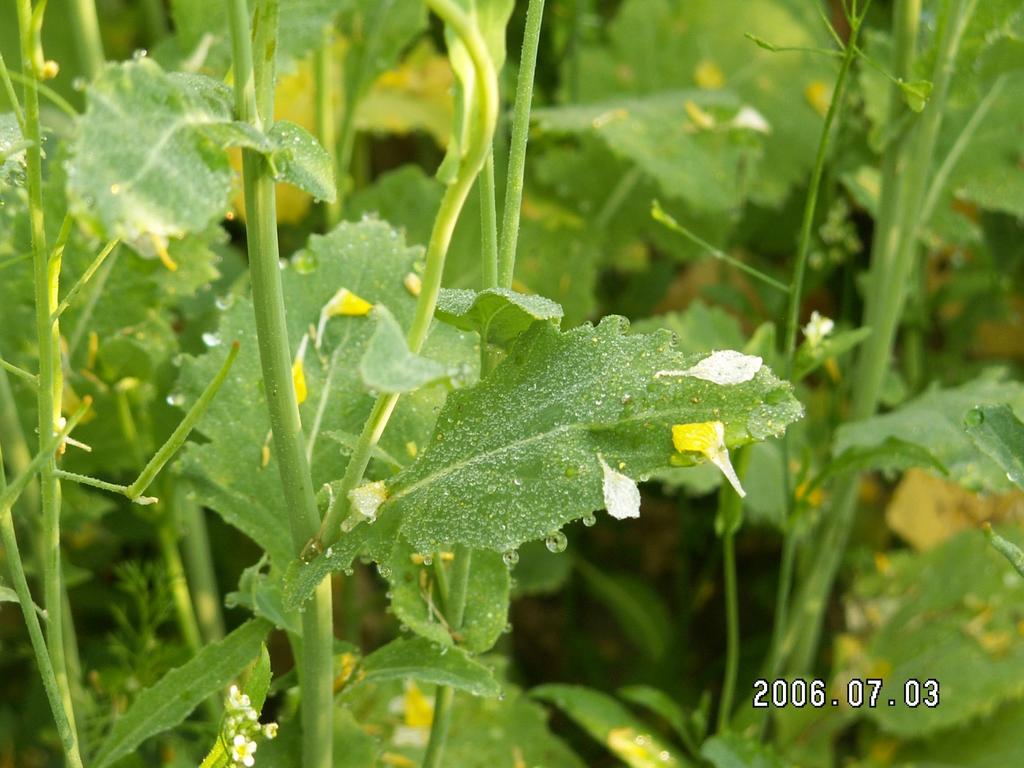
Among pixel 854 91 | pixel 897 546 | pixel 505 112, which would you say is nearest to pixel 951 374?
pixel 897 546

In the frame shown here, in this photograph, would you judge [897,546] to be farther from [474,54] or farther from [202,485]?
[474,54]

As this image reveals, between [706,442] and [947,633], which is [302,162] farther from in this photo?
[947,633]

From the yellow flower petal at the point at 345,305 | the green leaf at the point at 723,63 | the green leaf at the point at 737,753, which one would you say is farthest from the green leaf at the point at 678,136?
the green leaf at the point at 737,753

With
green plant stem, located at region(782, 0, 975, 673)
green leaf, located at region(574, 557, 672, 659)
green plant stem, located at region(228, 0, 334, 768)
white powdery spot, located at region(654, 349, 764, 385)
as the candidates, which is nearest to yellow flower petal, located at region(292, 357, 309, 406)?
green plant stem, located at region(228, 0, 334, 768)

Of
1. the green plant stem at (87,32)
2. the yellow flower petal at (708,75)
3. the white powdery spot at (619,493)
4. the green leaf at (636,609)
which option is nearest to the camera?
the white powdery spot at (619,493)

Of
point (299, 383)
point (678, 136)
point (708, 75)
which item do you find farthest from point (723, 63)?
point (299, 383)

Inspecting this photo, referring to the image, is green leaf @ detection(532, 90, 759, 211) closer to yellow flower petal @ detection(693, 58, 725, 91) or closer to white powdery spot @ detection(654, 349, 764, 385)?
yellow flower petal @ detection(693, 58, 725, 91)

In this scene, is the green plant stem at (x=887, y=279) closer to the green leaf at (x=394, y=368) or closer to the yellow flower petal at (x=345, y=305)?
the yellow flower petal at (x=345, y=305)
